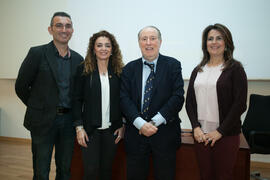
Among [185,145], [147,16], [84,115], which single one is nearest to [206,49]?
[185,145]

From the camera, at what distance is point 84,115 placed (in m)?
1.90

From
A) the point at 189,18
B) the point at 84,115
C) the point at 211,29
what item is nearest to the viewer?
the point at 211,29

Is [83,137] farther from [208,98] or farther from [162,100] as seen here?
[208,98]

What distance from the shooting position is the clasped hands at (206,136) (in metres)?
1.64

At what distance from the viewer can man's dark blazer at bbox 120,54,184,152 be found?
1.70m

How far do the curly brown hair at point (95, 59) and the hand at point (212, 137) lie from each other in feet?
2.79

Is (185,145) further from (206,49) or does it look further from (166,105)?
(206,49)

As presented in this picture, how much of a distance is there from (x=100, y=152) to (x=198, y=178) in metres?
0.94

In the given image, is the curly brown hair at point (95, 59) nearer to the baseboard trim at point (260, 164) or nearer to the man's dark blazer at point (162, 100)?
the man's dark blazer at point (162, 100)

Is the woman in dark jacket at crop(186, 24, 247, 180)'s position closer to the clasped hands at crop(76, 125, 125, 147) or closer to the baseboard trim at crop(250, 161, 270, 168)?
the clasped hands at crop(76, 125, 125, 147)

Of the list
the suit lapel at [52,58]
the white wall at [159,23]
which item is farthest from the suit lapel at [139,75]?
the white wall at [159,23]

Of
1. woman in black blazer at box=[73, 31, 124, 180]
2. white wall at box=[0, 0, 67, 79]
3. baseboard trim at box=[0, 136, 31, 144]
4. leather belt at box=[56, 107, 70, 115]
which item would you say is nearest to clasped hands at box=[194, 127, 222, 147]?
woman in black blazer at box=[73, 31, 124, 180]

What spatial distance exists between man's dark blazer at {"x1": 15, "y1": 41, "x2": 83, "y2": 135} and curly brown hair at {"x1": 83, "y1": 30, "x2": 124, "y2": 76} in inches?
8.0

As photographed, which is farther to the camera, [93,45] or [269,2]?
[269,2]
